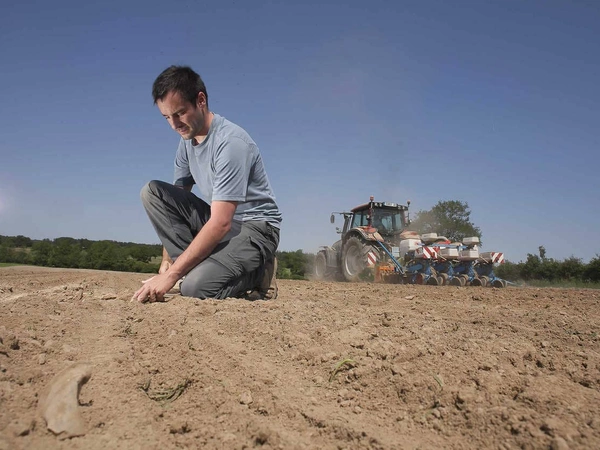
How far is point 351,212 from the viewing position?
12797 mm

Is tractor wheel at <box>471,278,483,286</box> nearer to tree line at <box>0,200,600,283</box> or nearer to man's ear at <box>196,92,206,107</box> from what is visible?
tree line at <box>0,200,600,283</box>

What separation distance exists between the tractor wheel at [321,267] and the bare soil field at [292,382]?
1068 cm

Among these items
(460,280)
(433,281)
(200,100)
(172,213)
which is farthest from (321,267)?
(200,100)

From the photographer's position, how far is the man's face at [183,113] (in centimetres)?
291

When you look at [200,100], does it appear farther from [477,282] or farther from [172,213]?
[477,282]

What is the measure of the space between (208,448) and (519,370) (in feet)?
3.88

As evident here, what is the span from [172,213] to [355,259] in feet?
28.0

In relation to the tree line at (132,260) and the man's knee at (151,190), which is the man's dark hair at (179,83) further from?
the tree line at (132,260)

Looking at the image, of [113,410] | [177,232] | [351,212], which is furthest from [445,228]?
[113,410]

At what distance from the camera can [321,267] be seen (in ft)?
44.0

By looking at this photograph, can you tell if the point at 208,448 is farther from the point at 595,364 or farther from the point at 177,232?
the point at 177,232

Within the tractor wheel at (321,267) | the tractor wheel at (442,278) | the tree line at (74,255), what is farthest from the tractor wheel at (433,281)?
the tree line at (74,255)

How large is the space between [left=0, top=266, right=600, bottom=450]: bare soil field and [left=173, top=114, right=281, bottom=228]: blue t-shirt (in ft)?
3.09

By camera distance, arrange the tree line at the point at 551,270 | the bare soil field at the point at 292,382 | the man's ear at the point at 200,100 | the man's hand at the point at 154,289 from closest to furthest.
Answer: the bare soil field at the point at 292,382, the man's hand at the point at 154,289, the man's ear at the point at 200,100, the tree line at the point at 551,270
